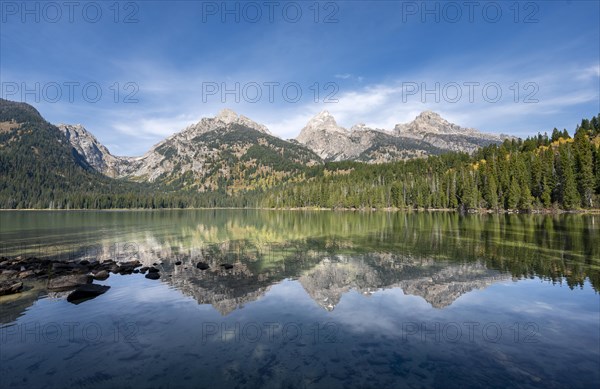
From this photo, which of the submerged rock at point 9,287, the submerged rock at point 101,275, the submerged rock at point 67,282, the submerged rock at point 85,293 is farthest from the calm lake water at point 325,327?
the submerged rock at point 9,287

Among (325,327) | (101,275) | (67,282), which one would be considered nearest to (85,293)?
(67,282)

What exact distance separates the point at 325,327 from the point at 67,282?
29397 mm

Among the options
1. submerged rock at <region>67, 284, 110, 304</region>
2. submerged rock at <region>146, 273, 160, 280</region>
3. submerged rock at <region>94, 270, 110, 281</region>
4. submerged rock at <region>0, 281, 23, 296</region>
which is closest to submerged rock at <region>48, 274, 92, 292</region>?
submerged rock at <region>94, 270, 110, 281</region>

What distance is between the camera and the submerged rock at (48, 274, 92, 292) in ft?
111

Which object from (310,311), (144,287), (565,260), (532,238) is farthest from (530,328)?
(532,238)

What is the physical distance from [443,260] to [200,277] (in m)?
32.0

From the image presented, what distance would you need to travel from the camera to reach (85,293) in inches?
→ 1254

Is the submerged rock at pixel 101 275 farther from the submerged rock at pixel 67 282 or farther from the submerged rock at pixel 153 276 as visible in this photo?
the submerged rock at pixel 153 276

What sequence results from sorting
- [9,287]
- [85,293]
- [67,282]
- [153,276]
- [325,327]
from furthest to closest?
[153,276] → [67,282] → [9,287] → [85,293] → [325,327]

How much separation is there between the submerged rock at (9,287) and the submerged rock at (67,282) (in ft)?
8.25

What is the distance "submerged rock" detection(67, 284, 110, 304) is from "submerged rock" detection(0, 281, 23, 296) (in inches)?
255

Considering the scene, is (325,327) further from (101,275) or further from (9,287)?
(9,287)

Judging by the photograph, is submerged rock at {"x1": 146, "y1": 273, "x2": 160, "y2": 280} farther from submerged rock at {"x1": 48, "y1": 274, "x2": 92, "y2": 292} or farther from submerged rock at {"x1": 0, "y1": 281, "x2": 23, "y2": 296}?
submerged rock at {"x1": 0, "y1": 281, "x2": 23, "y2": 296}

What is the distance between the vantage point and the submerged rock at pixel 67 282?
33.9 meters
